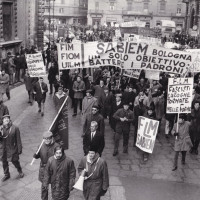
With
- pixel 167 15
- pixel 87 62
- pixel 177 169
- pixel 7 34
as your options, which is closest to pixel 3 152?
pixel 177 169

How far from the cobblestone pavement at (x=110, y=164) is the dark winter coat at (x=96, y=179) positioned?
1198mm

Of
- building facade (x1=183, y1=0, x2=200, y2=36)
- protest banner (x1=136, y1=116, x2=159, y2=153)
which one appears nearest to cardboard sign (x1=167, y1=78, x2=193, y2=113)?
protest banner (x1=136, y1=116, x2=159, y2=153)

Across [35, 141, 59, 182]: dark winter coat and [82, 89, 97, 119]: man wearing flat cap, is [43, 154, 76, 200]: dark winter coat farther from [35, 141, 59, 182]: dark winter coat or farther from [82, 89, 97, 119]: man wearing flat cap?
[82, 89, 97, 119]: man wearing flat cap

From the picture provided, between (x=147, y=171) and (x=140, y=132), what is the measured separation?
1.00 m

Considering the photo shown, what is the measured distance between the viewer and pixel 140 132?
8797mm

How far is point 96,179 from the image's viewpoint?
224 inches

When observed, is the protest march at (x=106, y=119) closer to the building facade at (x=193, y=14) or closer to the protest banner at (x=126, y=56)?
the protest banner at (x=126, y=56)

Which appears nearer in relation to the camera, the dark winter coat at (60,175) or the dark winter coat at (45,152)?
the dark winter coat at (60,175)

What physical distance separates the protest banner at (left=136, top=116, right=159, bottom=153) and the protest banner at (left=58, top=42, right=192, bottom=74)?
270cm

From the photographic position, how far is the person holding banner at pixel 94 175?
18.5ft

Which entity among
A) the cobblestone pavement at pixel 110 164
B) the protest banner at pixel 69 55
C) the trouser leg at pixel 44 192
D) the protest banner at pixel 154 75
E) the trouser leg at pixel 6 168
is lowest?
the cobblestone pavement at pixel 110 164

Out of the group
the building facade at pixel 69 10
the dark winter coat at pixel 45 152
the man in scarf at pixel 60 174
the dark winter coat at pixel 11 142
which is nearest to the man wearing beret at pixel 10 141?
the dark winter coat at pixel 11 142

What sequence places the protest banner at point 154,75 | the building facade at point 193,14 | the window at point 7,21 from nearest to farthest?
the protest banner at point 154,75
the window at point 7,21
the building facade at point 193,14

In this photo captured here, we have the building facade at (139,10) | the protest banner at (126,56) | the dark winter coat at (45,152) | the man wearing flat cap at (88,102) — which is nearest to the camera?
the dark winter coat at (45,152)
